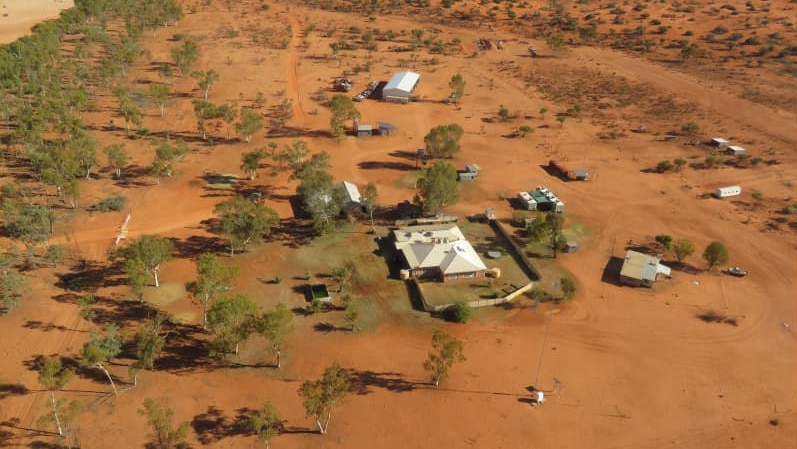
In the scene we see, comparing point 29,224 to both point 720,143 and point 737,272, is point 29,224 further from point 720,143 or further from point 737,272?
point 720,143

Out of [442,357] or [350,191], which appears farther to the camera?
[350,191]

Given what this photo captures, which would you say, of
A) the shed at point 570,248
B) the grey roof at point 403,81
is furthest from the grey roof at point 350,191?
the grey roof at point 403,81

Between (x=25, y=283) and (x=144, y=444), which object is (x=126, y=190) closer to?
(x=25, y=283)

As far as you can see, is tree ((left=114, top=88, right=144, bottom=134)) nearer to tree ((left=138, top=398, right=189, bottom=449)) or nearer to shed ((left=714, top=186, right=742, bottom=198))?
tree ((left=138, top=398, right=189, bottom=449))

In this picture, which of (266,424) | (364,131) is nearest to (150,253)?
(266,424)

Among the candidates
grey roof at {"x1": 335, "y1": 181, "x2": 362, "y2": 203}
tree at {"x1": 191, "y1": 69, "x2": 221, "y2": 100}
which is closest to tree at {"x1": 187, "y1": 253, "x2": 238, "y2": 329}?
grey roof at {"x1": 335, "y1": 181, "x2": 362, "y2": 203}

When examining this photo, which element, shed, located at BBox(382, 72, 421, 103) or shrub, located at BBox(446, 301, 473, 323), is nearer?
shrub, located at BBox(446, 301, 473, 323)
